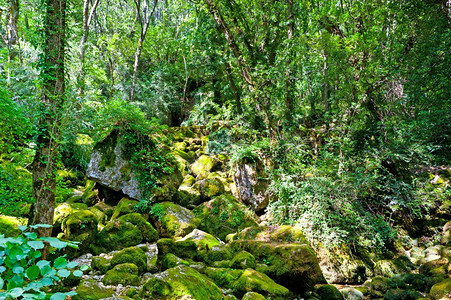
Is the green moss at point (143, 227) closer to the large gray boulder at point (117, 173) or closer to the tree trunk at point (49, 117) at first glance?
the large gray boulder at point (117, 173)

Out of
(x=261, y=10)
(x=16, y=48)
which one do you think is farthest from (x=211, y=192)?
(x=16, y=48)

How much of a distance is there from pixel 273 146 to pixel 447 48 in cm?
518

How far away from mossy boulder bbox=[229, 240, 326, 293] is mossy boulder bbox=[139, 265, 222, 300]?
1.83 meters

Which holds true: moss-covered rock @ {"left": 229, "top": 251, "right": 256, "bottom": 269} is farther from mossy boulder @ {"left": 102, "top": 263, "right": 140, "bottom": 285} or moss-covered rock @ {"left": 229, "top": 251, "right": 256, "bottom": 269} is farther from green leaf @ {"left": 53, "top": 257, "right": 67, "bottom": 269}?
green leaf @ {"left": 53, "top": 257, "right": 67, "bottom": 269}

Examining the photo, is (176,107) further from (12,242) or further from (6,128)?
(12,242)

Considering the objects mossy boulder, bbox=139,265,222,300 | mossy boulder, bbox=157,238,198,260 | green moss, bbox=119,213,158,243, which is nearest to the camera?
mossy boulder, bbox=139,265,222,300

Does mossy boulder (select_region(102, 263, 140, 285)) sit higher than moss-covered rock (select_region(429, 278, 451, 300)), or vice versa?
mossy boulder (select_region(102, 263, 140, 285))

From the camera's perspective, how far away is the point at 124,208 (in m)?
7.32

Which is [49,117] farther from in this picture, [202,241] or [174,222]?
[174,222]

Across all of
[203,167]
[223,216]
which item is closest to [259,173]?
[223,216]

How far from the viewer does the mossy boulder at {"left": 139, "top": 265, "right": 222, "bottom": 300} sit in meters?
3.11

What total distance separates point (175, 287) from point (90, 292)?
123 cm

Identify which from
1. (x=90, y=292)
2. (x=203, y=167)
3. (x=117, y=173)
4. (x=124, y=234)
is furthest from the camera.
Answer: (x=203, y=167)

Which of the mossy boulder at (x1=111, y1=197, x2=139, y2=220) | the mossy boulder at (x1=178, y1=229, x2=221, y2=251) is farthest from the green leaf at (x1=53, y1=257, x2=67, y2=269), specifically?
the mossy boulder at (x1=111, y1=197, x2=139, y2=220)
